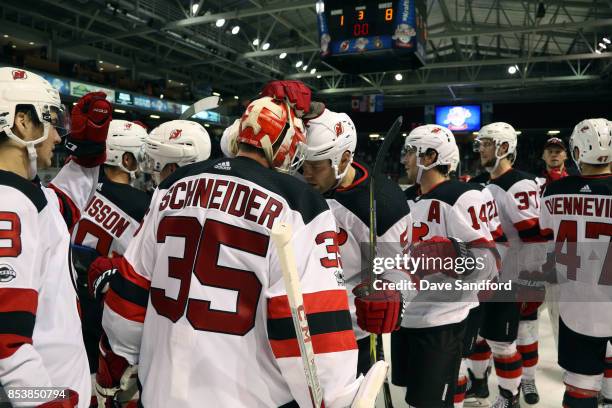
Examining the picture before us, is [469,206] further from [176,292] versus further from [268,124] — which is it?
[176,292]

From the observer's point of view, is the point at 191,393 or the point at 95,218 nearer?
the point at 191,393

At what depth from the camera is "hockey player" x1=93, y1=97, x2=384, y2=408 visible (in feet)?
4.01

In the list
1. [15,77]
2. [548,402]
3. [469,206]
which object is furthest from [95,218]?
[548,402]

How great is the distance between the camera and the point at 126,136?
272cm

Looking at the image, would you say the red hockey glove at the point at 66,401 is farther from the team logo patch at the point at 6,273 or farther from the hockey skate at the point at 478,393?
the hockey skate at the point at 478,393

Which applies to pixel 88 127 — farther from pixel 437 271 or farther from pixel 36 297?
pixel 437 271

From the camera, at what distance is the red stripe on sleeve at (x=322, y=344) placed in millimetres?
1202

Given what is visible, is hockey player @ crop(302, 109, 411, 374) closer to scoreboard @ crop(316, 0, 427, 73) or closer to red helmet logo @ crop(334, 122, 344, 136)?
red helmet logo @ crop(334, 122, 344, 136)

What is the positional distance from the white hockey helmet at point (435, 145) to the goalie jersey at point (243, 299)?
1.74 m

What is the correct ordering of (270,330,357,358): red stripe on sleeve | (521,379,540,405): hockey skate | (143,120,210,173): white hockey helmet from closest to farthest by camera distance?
1. (270,330,357,358): red stripe on sleeve
2. (143,120,210,173): white hockey helmet
3. (521,379,540,405): hockey skate

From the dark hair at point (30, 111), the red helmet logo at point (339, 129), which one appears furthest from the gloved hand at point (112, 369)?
the red helmet logo at point (339, 129)

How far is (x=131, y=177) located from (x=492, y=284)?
2.42 m

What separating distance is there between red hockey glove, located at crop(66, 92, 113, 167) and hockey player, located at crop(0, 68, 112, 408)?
45cm

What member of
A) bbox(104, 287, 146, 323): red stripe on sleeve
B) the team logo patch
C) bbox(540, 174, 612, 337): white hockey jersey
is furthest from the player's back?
bbox(540, 174, 612, 337): white hockey jersey
